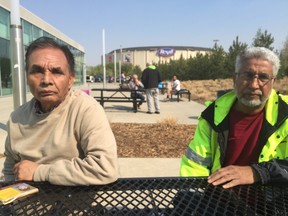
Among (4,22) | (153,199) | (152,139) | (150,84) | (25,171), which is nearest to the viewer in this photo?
(153,199)

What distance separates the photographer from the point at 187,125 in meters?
8.92

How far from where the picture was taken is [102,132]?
1.71 metres

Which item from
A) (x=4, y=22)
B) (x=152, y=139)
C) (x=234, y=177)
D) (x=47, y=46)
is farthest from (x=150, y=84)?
(x=4, y=22)

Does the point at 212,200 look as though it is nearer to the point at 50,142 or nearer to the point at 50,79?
the point at 50,142

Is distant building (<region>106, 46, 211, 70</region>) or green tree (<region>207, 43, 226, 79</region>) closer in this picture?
green tree (<region>207, 43, 226, 79</region>)

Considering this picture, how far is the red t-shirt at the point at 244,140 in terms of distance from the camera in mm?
2076

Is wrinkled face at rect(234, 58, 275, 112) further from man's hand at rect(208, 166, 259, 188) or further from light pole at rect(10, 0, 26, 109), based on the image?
light pole at rect(10, 0, 26, 109)

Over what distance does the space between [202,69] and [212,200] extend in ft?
144

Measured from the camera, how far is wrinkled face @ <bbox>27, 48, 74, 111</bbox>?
178cm

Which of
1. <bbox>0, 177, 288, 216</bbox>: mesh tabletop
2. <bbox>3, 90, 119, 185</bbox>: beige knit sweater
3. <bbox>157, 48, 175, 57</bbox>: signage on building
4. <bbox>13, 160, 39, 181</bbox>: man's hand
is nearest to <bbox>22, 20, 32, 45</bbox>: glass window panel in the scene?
<bbox>3, 90, 119, 185</bbox>: beige knit sweater

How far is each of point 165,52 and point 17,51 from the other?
107057 mm

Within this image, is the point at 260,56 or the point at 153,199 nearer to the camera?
the point at 153,199

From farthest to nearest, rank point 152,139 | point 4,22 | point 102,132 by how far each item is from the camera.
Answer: point 4,22
point 152,139
point 102,132

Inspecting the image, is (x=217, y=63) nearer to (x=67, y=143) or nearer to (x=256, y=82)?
(x=256, y=82)
